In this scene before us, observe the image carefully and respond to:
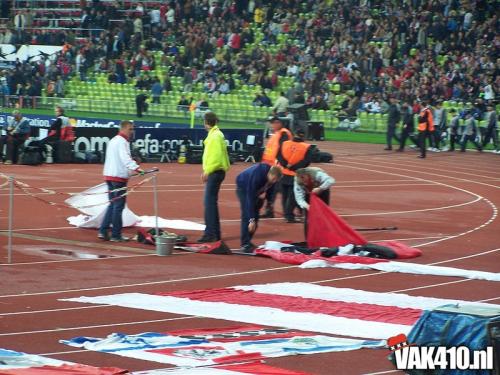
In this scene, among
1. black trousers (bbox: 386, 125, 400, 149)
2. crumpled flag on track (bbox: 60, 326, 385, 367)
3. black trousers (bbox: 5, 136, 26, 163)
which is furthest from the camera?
black trousers (bbox: 386, 125, 400, 149)

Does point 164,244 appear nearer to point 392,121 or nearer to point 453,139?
point 392,121

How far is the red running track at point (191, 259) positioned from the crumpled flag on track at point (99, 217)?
23 centimetres

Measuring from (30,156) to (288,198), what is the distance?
12.5 meters

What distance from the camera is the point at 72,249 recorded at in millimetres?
17266

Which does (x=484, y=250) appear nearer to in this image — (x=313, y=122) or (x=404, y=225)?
(x=404, y=225)

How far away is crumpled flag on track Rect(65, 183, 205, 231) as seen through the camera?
64.3 feet

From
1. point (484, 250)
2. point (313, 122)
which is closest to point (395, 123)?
point (313, 122)

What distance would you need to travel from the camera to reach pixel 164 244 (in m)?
16.8

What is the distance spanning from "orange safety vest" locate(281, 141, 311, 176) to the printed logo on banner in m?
12.3

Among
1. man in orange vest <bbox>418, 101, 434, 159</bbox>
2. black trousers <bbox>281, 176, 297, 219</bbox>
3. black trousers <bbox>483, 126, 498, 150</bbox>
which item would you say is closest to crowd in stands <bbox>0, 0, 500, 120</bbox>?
black trousers <bbox>483, 126, 498, 150</bbox>

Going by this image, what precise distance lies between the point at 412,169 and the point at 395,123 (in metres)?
7.76

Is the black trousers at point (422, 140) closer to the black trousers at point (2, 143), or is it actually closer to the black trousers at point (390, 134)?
the black trousers at point (390, 134)

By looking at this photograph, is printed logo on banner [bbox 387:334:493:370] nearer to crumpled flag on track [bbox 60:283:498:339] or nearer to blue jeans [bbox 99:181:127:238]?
crumpled flag on track [bbox 60:283:498:339]

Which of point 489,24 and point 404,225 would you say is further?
point 489,24
